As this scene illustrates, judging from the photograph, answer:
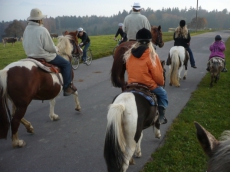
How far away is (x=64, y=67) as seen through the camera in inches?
202

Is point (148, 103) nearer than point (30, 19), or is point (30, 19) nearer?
point (148, 103)

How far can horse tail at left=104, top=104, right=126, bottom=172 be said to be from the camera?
263 centimetres

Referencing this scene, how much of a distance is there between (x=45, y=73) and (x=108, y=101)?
2.53 m

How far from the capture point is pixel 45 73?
4.46 metres

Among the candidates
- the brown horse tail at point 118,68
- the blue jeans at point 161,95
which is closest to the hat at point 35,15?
the brown horse tail at point 118,68

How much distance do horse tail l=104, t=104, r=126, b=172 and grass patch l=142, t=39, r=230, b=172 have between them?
94cm

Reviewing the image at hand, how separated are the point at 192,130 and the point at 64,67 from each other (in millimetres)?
3223

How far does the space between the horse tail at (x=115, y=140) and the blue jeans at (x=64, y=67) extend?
8.97 ft

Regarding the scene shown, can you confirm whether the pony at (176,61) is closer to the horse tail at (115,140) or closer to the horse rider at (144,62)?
the horse rider at (144,62)

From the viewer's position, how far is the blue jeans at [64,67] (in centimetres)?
496

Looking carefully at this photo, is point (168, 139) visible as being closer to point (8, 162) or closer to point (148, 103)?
point (148, 103)

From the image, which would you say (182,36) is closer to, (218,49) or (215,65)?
(218,49)

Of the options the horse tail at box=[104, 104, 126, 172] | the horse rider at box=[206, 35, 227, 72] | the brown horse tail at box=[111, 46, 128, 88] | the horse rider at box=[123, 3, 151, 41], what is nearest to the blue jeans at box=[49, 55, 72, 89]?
the brown horse tail at box=[111, 46, 128, 88]

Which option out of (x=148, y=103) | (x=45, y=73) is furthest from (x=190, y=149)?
(x=45, y=73)
